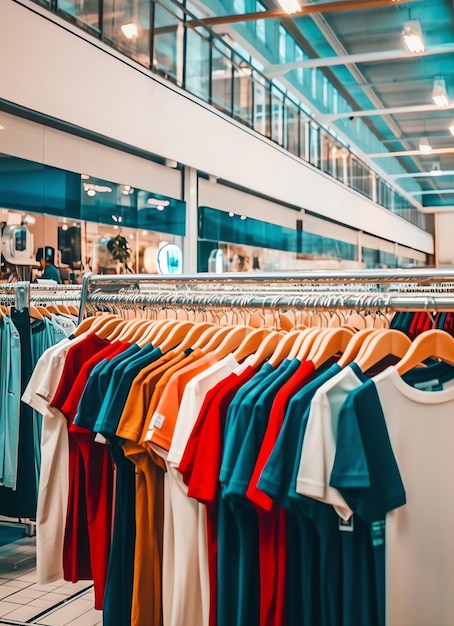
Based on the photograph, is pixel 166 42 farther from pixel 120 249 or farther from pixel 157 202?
pixel 120 249

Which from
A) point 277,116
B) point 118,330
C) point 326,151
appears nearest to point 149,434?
point 118,330

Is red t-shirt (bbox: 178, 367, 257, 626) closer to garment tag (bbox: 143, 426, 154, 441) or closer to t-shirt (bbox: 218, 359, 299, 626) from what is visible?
t-shirt (bbox: 218, 359, 299, 626)

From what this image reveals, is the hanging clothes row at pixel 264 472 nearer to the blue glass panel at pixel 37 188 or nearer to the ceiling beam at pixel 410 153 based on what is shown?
the blue glass panel at pixel 37 188

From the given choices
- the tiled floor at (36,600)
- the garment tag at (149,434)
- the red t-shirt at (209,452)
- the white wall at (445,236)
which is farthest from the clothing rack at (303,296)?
the white wall at (445,236)

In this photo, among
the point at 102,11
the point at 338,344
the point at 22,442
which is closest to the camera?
the point at 338,344

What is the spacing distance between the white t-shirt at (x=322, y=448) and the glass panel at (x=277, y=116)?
12.4 m

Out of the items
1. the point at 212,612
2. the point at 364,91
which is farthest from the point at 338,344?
the point at 364,91

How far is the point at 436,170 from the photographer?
23.8m

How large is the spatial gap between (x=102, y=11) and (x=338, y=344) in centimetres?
731

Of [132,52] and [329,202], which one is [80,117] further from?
[329,202]

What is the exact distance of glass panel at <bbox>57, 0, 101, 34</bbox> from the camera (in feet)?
26.0

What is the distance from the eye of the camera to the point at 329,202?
1734 centimetres

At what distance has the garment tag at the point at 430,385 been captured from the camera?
2.33m

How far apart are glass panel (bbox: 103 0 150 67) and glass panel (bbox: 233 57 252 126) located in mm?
2878
